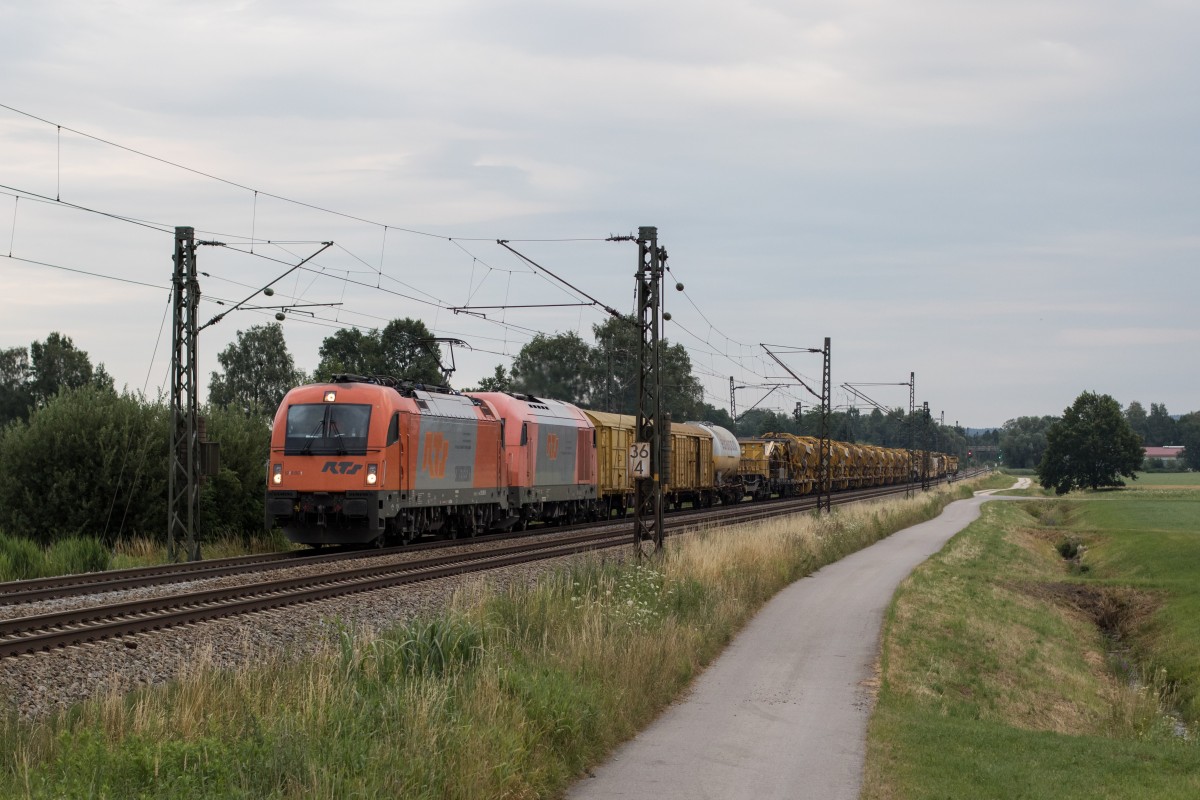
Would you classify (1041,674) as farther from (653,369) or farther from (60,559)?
(60,559)

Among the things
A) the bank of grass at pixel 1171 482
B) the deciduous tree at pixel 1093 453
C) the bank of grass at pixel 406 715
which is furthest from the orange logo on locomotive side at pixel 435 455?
the bank of grass at pixel 1171 482

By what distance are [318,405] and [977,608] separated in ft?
50.0

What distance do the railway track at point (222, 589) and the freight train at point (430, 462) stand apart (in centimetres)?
106

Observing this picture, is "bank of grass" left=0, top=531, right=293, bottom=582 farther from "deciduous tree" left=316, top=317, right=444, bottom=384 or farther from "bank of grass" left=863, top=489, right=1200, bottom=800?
"deciduous tree" left=316, top=317, right=444, bottom=384

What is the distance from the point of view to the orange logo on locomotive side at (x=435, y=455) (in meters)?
29.6

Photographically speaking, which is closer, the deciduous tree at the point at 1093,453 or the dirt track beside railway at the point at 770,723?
the dirt track beside railway at the point at 770,723

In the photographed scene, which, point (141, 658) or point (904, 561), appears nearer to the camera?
point (141, 658)

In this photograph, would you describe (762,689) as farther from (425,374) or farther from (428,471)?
(425,374)

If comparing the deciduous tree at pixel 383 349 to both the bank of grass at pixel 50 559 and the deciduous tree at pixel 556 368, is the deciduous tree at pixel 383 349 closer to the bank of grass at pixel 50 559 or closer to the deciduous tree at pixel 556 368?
the deciduous tree at pixel 556 368

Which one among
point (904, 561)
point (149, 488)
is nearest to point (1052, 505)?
point (904, 561)

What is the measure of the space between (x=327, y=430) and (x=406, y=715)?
19577 mm

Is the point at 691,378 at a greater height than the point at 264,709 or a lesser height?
greater

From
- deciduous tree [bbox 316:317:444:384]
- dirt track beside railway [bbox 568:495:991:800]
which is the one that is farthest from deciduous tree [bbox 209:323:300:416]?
dirt track beside railway [bbox 568:495:991:800]

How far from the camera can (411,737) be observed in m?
8.44
